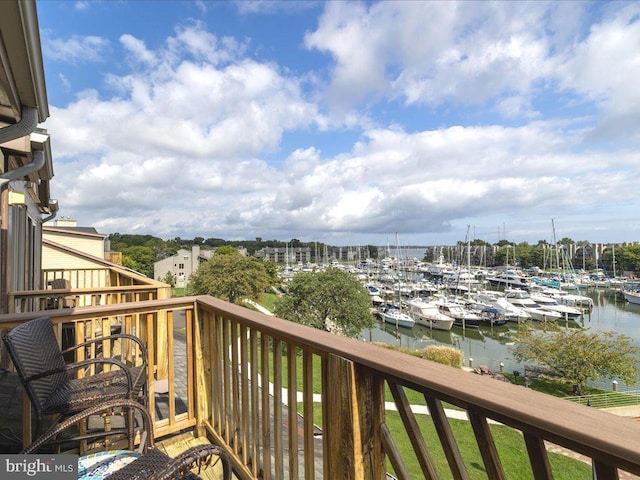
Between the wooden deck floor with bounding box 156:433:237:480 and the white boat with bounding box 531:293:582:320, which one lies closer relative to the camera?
the wooden deck floor with bounding box 156:433:237:480

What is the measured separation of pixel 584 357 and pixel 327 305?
13622mm

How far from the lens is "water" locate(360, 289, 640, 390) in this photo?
19.3m

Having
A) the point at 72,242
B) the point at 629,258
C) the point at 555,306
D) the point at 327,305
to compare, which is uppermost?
the point at 72,242


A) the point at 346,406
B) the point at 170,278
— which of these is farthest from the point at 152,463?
the point at 170,278

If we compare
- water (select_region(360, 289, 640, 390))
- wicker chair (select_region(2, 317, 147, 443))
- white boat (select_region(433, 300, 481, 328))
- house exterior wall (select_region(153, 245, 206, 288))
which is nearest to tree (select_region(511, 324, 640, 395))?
water (select_region(360, 289, 640, 390))

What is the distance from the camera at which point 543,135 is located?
2692 centimetres

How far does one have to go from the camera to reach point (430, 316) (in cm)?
2519

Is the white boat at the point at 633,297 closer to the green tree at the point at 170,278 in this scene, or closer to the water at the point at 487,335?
the water at the point at 487,335

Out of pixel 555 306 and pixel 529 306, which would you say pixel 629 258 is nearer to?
pixel 555 306

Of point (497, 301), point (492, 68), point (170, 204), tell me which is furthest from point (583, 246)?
point (170, 204)

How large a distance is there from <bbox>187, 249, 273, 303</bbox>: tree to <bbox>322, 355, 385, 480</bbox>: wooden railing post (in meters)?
25.4

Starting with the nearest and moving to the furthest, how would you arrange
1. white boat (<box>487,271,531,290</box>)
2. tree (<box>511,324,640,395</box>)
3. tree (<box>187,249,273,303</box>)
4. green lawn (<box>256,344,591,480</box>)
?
green lawn (<box>256,344,591,480</box>) < tree (<box>511,324,640,395</box>) < tree (<box>187,249,273,303</box>) < white boat (<box>487,271,531,290</box>)

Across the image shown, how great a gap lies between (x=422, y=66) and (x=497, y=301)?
71.2 ft

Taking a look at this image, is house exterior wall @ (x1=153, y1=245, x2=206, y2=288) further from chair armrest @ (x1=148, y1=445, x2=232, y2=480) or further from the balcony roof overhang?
Answer: chair armrest @ (x1=148, y1=445, x2=232, y2=480)
